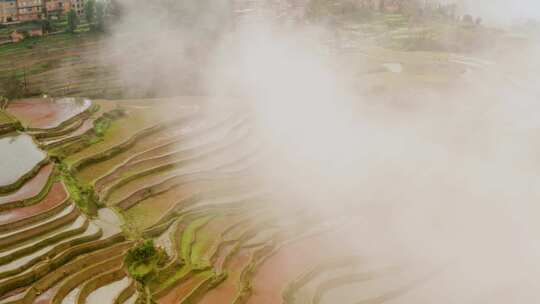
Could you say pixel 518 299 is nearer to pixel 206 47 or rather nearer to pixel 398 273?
pixel 398 273

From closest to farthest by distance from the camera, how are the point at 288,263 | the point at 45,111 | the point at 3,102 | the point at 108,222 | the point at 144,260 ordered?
1. the point at 144,260
2. the point at 288,263
3. the point at 108,222
4. the point at 45,111
5. the point at 3,102

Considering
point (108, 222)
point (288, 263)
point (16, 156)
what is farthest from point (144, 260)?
point (16, 156)

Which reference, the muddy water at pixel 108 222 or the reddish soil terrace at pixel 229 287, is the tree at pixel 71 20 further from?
the reddish soil terrace at pixel 229 287

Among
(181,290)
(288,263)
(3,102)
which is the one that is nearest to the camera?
(181,290)

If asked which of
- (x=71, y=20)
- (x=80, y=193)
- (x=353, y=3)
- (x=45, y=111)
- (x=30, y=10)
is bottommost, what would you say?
(x=80, y=193)

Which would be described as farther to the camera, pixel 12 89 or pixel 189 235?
pixel 12 89

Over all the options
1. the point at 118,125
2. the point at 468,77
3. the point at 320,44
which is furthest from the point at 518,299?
the point at 320,44

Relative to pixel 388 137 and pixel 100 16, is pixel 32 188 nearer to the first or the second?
pixel 388 137
